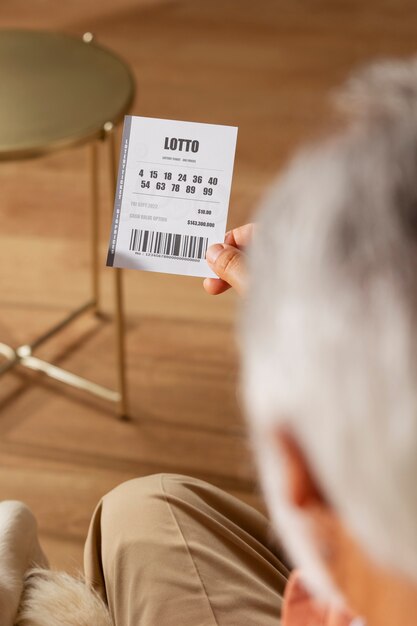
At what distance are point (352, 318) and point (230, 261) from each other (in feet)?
1.81

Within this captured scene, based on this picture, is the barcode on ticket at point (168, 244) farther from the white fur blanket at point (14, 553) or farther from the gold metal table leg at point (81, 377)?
the gold metal table leg at point (81, 377)

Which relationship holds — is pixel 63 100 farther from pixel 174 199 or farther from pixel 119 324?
pixel 174 199

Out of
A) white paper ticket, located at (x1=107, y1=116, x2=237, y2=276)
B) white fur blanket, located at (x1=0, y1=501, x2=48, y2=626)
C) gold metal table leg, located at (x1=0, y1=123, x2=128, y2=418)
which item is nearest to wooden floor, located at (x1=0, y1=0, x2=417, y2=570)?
gold metal table leg, located at (x1=0, y1=123, x2=128, y2=418)

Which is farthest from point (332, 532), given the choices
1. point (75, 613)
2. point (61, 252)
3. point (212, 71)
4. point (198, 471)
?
point (212, 71)

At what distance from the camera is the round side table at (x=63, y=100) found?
1.39 meters

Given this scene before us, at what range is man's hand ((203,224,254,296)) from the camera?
901 millimetres

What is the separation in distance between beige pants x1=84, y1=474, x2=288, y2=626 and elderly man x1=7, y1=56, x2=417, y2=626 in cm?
42

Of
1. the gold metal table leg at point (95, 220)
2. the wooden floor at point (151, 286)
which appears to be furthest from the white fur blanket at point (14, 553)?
the gold metal table leg at point (95, 220)

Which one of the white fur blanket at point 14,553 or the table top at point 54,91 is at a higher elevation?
the table top at point 54,91

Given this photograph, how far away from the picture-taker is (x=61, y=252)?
2.28m

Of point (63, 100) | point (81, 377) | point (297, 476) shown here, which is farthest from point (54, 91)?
point (297, 476)

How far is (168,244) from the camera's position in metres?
0.96

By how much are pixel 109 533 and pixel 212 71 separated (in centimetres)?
246

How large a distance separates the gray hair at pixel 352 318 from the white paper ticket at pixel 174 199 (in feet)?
1.75
